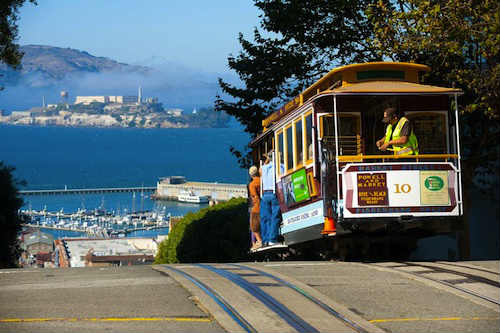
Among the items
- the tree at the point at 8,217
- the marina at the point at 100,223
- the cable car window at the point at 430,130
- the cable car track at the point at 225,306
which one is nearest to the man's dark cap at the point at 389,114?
the cable car window at the point at 430,130

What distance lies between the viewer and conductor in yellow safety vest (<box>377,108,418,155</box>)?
618 inches

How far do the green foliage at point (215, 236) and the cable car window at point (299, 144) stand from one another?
21.4m

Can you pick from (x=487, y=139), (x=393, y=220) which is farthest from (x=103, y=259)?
(x=393, y=220)

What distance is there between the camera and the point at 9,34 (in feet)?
81.5

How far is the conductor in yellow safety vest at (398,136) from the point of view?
51.5ft

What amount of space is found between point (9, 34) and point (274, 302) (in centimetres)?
1669

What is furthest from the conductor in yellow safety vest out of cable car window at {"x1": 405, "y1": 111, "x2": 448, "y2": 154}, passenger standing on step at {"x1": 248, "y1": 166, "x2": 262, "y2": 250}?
passenger standing on step at {"x1": 248, "y1": 166, "x2": 262, "y2": 250}

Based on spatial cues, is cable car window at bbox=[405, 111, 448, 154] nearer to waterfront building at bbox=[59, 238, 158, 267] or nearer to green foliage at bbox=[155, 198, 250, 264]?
green foliage at bbox=[155, 198, 250, 264]

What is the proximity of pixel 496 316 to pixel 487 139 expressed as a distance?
44.6 ft

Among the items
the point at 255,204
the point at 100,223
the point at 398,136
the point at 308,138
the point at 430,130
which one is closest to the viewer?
the point at 398,136

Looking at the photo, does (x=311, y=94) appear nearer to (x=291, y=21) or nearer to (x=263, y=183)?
(x=263, y=183)

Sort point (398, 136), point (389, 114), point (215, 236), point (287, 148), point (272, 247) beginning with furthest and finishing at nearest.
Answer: point (215, 236) < point (272, 247) < point (287, 148) < point (398, 136) < point (389, 114)

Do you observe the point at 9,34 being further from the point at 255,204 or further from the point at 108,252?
the point at 108,252

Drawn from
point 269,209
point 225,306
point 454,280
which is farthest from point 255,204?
point 225,306
